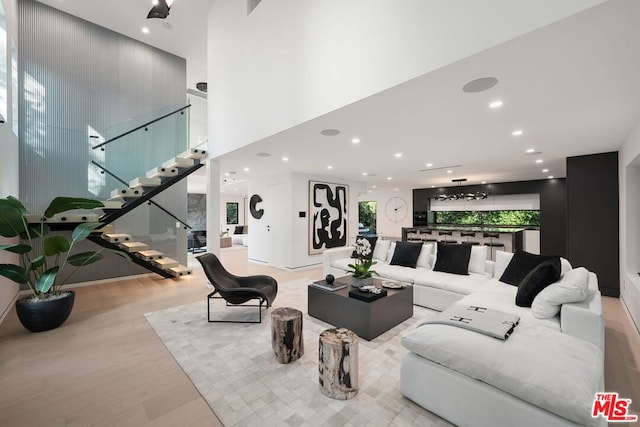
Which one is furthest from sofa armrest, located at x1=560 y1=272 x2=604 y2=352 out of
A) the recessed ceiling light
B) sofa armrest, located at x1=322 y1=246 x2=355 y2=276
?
sofa armrest, located at x1=322 y1=246 x2=355 y2=276

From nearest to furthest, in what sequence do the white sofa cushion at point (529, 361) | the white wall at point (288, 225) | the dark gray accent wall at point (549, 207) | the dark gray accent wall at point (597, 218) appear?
the white sofa cushion at point (529, 361) → the dark gray accent wall at point (597, 218) → the white wall at point (288, 225) → the dark gray accent wall at point (549, 207)

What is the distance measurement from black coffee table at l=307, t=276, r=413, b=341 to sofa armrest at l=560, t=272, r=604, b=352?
1589mm

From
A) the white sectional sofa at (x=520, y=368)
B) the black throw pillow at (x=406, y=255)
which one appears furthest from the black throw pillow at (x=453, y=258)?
the white sectional sofa at (x=520, y=368)

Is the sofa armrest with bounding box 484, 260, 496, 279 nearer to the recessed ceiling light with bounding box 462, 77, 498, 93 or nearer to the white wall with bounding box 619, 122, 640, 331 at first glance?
the white wall with bounding box 619, 122, 640, 331

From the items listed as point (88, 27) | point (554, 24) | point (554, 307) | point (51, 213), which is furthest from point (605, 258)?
point (88, 27)

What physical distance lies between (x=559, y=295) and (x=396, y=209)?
33.4 ft

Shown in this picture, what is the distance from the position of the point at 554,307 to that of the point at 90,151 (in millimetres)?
8010

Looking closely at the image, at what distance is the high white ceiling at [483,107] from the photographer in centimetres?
193

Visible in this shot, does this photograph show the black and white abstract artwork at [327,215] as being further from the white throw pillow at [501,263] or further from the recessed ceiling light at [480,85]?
the recessed ceiling light at [480,85]

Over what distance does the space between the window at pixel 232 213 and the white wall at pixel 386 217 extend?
7.62 meters

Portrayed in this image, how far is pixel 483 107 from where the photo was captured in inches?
115

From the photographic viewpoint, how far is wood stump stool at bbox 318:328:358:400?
81.5 inches

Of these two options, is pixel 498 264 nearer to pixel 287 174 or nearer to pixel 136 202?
pixel 287 174

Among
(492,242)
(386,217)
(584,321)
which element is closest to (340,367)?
(584,321)
